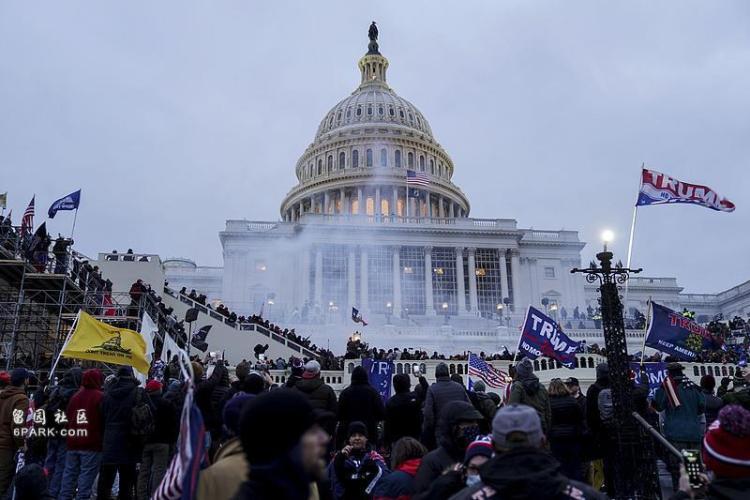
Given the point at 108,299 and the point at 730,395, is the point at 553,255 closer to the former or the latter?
the point at 108,299

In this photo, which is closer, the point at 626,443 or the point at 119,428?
the point at 119,428

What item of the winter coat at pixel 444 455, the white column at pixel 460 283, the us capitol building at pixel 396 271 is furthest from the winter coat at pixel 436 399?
the white column at pixel 460 283

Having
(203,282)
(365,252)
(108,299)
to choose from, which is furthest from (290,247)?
(108,299)

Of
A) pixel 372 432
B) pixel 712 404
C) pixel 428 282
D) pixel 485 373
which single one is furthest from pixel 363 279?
pixel 372 432

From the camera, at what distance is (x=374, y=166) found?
284 feet

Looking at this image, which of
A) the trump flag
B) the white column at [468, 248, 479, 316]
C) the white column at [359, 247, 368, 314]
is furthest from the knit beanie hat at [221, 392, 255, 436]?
the white column at [468, 248, 479, 316]

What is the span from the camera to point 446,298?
6094 centimetres

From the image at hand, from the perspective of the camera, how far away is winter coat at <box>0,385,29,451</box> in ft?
27.6

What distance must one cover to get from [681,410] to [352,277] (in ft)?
167

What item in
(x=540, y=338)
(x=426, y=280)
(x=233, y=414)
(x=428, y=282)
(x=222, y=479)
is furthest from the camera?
(x=426, y=280)

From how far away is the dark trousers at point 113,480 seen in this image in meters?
8.17

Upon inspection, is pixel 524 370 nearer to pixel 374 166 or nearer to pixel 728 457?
pixel 728 457

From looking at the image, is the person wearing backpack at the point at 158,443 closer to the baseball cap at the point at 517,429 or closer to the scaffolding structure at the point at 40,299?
the baseball cap at the point at 517,429

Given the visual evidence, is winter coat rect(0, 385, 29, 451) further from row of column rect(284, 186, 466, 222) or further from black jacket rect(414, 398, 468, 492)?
row of column rect(284, 186, 466, 222)
